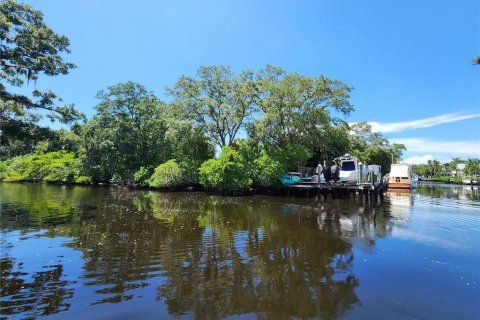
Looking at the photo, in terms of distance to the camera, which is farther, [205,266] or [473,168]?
[473,168]

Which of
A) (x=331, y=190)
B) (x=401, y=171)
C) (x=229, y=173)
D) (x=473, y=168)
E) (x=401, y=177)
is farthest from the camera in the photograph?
(x=473, y=168)

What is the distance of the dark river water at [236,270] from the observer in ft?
17.6

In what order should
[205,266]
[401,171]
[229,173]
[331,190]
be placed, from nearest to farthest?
[205,266] < [331,190] < [229,173] < [401,171]

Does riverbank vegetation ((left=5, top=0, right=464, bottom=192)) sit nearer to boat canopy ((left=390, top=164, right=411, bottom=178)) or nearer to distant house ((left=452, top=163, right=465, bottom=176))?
boat canopy ((left=390, top=164, right=411, bottom=178))

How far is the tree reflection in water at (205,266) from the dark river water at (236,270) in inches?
1.3

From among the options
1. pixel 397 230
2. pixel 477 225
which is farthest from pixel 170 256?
pixel 477 225

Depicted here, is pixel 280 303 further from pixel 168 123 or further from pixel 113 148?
pixel 113 148

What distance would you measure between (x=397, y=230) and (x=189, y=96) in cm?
2401

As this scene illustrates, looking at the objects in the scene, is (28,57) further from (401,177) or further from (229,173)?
(401,177)

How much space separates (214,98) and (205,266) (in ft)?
83.1

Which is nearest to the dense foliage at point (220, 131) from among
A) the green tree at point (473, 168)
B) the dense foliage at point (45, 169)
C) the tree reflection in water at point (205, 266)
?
the dense foliage at point (45, 169)

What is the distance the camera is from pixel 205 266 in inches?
296

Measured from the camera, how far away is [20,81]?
16.8 meters

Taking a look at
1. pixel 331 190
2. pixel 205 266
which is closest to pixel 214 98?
pixel 331 190
